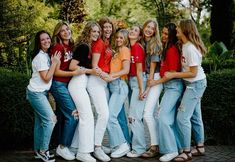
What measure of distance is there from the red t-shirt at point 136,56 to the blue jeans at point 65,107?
1046 mm

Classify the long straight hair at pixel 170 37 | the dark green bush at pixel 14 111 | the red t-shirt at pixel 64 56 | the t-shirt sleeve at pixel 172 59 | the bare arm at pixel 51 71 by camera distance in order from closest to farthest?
the bare arm at pixel 51 71 < the red t-shirt at pixel 64 56 < the t-shirt sleeve at pixel 172 59 < the long straight hair at pixel 170 37 < the dark green bush at pixel 14 111

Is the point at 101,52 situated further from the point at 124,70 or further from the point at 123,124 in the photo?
the point at 123,124

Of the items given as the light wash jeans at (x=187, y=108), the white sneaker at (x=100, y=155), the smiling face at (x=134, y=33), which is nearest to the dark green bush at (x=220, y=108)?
the light wash jeans at (x=187, y=108)

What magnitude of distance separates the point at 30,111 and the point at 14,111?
29cm

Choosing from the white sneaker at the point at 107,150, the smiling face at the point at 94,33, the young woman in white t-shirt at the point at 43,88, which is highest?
the smiling face at the point at 94,33

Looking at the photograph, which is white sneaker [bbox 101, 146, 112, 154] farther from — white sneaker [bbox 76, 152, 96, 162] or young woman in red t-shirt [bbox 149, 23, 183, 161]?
young woman in red t-shirt [bbox 149, 23, 183, 161]

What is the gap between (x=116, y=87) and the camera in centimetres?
611

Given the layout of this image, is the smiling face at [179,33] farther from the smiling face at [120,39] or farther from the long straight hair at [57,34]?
the long straight hair at [57,34]

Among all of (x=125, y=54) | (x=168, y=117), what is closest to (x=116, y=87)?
(x=125, y=54)

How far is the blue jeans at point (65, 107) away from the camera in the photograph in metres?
5.83

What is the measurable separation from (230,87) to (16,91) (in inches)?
144

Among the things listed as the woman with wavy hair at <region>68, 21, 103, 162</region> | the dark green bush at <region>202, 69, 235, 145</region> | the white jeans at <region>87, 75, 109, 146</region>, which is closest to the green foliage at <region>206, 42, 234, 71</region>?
the dark green bush at <region>202, 69, 235, 145</region>

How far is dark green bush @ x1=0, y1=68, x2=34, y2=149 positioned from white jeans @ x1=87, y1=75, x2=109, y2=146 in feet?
4.51

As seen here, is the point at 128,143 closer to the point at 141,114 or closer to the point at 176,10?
the point at 141,114
